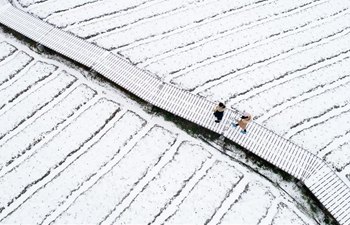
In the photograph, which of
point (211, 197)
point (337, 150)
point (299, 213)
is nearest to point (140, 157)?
point (211, 197)

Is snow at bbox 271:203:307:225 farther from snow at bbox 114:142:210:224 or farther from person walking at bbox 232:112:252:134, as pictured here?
snow at bbox 114:142:210:224

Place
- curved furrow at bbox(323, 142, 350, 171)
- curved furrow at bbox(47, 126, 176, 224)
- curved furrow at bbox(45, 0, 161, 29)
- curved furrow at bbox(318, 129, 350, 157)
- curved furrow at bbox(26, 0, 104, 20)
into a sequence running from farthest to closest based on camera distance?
curved furrow at bbox(26, 0, 104, 20)
curved furrow at bbox(45, 0, 161, 29)
curved furrow at bbox(318, 129, 350, 157)
curved furrow at bbox(323, 142, 350, 171)
curved furrow at bbox(47, 126, 176, 224)

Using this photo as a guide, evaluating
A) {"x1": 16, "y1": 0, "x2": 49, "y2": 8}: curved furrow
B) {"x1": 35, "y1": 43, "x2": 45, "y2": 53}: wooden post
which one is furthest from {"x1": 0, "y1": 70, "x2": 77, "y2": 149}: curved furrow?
{"x1": 16, "y1": 0, "x2": 49, "y2": 8}: curved furrow

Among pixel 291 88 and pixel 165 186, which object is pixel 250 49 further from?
pixel 165 186

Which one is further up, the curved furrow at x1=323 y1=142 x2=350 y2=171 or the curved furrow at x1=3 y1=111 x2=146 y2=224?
the curved furrow at x1=323 y1=142 x2=350 y2=171

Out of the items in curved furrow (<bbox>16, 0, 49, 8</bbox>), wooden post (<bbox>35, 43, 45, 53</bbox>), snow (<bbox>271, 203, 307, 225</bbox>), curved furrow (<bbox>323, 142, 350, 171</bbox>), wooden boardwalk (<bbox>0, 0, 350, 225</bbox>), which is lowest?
snow (<bbox>271, 203, 307, 225</bbox>)

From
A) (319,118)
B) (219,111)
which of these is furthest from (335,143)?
(219,111)

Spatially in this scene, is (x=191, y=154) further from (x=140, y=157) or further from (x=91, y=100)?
(x=91, y=100)

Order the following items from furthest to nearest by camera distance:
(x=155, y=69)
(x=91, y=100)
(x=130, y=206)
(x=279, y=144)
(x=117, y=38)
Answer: (x=117, y=38) < (x=155, y=69) < (x=91, y=100) < (x=279, y=144) < (x=130, y=206)
